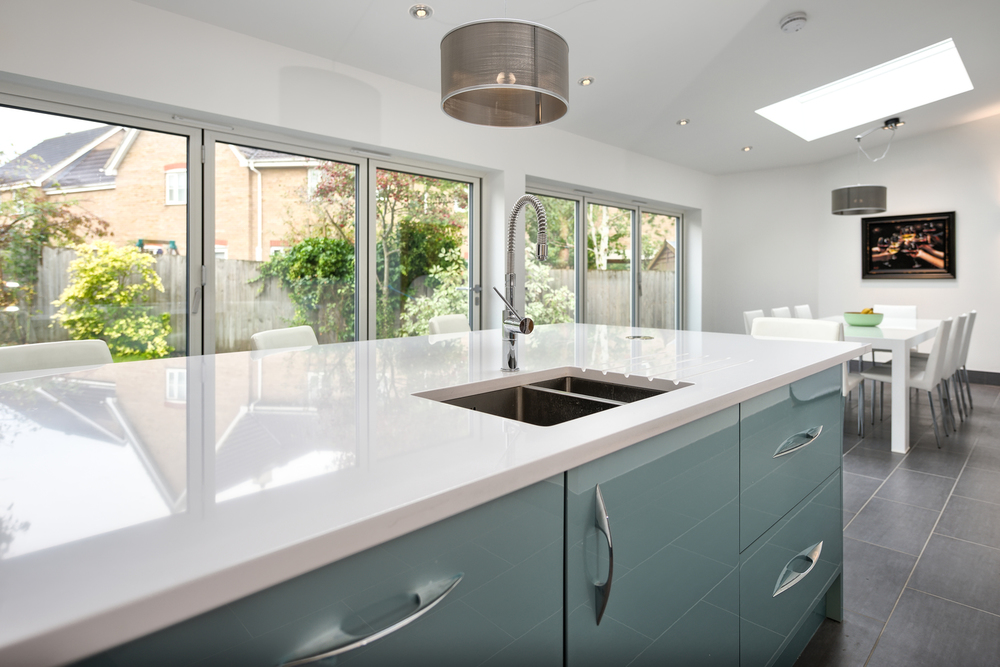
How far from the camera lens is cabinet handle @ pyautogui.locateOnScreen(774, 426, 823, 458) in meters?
1.30

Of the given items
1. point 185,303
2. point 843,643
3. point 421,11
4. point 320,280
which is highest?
point 421,11

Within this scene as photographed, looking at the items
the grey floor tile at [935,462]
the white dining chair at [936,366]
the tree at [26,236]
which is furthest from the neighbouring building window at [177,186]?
the white dining chair at [936,366]

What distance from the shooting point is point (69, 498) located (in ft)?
1.81

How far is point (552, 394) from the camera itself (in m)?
1.34

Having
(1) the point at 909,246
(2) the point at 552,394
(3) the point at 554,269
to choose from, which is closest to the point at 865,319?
(3) the point at 554,269

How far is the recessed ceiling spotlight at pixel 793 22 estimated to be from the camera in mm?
3500

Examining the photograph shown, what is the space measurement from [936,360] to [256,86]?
176 inches

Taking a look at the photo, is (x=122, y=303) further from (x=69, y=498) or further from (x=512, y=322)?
(x=69, y=498)

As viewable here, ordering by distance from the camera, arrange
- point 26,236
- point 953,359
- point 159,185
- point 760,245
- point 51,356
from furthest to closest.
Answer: point 760,245 < point 953,359 < point 159,185 < point 26,236 < point 51,356

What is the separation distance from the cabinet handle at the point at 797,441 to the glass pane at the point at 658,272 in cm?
509

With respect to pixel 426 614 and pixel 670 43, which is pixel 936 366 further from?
pixel 426 614

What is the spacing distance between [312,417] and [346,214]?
10.5 feet

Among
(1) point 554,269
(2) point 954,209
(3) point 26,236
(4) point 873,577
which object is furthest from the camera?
(2) point 954,209

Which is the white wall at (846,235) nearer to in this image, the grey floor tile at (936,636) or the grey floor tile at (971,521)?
the grey floor tile at (971,521)
